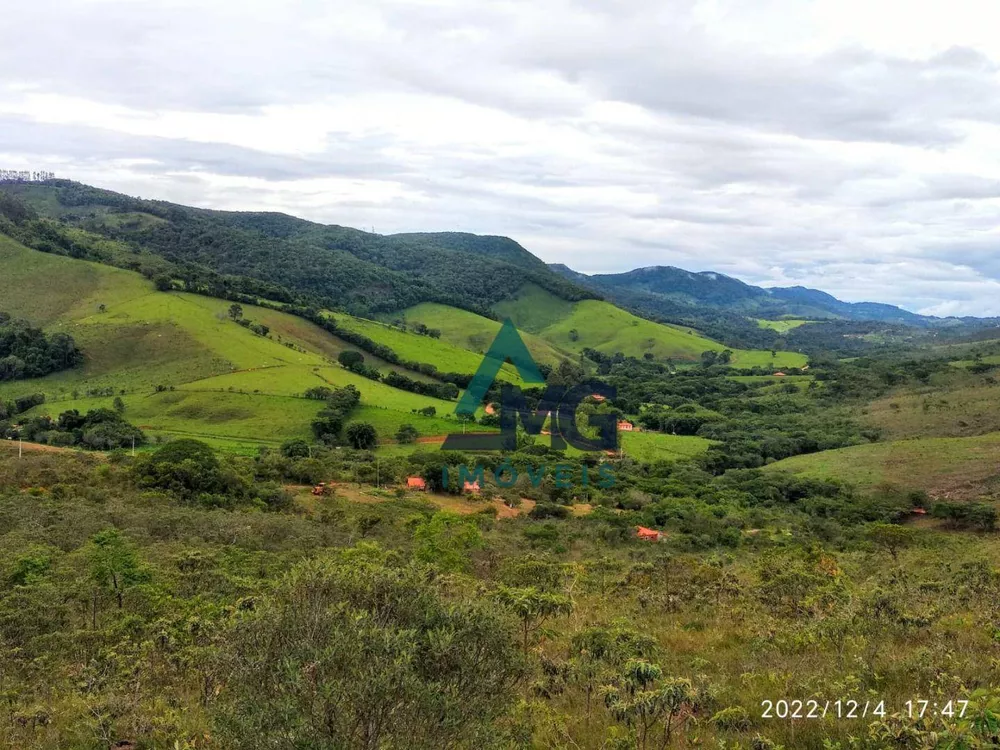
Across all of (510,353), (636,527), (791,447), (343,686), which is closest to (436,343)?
(510,353)

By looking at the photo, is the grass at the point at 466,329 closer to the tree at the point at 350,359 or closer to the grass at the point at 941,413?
the tree at the point at 350,359

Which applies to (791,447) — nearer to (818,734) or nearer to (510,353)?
(510,353)

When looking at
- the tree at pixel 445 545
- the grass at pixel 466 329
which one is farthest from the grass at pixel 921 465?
the grass at pixel 466 329

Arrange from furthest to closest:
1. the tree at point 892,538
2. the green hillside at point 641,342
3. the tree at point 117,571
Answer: the green hillside at point 641,342 → the tree at point 892,538 → the tree at point 117,571

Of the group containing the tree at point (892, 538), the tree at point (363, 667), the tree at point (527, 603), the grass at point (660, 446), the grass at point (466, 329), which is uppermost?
the grass at point (466, 329)

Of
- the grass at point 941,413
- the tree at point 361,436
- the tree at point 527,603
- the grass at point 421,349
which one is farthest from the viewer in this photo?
the grass at point 421,349

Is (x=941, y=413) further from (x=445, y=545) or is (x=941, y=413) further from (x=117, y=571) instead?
(x=117, y=571)
